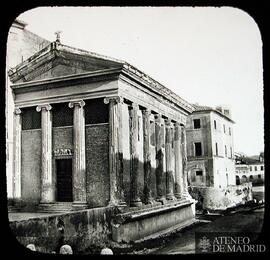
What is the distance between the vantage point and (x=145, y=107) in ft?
46.2

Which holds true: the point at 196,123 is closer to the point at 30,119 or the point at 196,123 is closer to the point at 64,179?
the point at 64,179

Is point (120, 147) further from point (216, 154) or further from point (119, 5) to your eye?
point (216, 154)

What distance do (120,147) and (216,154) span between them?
308 inches

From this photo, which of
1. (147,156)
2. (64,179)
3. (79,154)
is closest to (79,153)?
(79,154)

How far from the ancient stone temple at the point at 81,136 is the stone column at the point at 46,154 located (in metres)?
0.03

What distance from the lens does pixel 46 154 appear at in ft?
37.9

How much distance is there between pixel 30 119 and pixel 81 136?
69.4 inches

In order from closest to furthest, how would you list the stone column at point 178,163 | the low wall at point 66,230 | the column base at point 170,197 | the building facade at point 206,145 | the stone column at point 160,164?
the low wall at point 66,230 < the stone column at point 160,164 < the column base at point 170,197 < the stone column at point 178,163 < the building facade at point 206,145

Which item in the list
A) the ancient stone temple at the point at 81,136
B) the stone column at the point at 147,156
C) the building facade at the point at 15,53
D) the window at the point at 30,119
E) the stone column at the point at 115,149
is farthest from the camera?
the stone column at the point at 147,156

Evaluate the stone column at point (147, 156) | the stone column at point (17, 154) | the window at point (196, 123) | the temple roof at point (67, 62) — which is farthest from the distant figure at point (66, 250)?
the window at point (196, 123)

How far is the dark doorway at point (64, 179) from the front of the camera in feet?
39.0

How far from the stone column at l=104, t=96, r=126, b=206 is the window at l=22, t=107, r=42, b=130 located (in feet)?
7.28

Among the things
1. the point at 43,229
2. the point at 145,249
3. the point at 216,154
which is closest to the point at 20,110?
the point at 43,229

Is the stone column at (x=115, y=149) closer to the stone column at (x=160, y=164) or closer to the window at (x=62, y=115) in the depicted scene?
the window at (x=62, y=115)
